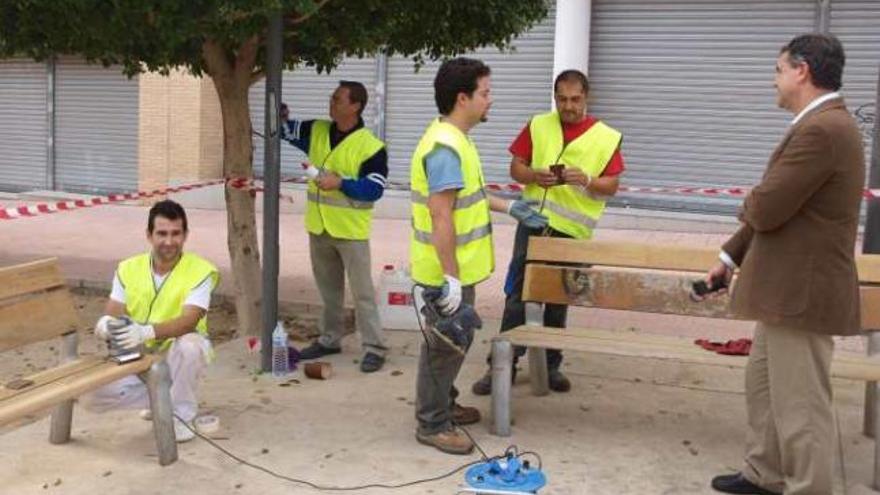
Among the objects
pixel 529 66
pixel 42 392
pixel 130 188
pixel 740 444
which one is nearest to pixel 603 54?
pixel 529 66

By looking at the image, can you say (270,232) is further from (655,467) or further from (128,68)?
(655,467)

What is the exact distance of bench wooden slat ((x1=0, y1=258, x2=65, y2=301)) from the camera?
425 cm

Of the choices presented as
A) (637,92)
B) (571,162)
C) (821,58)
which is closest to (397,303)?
(571,162)

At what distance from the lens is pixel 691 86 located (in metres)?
14.0

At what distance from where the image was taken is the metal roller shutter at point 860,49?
42.3 ft

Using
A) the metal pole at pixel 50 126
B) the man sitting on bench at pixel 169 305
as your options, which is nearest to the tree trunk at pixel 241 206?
the man sitting on bench at pixel 169 305

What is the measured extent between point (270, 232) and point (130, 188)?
1295 centimetres

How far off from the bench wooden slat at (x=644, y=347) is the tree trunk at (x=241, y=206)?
7.86 feet

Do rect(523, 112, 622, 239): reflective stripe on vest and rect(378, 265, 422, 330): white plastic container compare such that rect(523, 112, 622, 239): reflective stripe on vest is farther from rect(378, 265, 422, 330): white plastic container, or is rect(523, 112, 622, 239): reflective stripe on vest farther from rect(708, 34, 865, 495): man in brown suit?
rect(378, 265, 422, 330): white plastic container

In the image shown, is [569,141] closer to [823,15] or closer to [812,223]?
[812,223]

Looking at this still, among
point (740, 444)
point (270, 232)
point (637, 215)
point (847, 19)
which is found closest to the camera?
point (740, 444)

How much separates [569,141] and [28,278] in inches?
110

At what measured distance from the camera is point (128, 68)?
659 centimetres

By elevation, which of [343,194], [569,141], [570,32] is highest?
[570,32]
